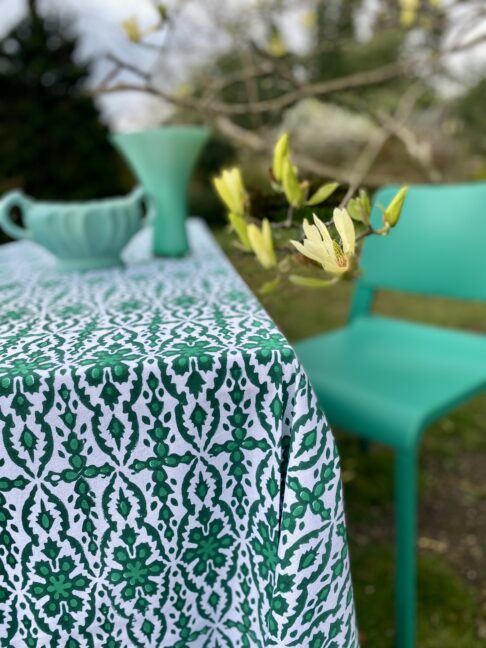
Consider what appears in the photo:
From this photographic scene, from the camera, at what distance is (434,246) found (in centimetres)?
132

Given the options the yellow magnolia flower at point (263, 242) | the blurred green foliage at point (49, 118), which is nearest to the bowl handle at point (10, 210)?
the yellow magnolia flower at point (263, 242)

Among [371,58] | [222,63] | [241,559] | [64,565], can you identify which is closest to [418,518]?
[241,559]

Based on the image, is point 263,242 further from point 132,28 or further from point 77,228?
point 132,28

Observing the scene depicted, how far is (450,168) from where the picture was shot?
5281 mm

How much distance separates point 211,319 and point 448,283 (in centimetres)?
83

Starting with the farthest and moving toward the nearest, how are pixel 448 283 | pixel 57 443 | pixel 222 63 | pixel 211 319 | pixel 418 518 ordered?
1. pixel 222 63
2. pixel 418 518
3. pixel 448 283
4. pixel 211 319
5. pixel 57 443

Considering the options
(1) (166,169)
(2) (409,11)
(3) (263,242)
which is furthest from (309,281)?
(2) (409,11)

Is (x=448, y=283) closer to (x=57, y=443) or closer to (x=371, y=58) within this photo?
(x=57, y=443)

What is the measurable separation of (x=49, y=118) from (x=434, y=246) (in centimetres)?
494

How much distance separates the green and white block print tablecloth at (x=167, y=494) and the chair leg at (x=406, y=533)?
1.09 ft

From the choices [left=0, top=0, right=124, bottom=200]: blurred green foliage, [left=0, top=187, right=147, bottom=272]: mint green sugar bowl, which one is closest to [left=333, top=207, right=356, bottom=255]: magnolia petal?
[left=0, top=187, right=147, bottom=272]: mint green sugar bowl

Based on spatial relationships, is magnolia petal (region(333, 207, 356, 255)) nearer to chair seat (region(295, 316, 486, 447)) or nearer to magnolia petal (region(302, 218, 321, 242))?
magnolia petal (region(302, 218, 321, 242))

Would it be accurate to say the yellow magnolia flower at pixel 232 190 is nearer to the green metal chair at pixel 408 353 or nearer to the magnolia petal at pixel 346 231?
the magnolia petal at pixel 346 231

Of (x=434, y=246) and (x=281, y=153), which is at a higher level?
(x=281, y=153)
